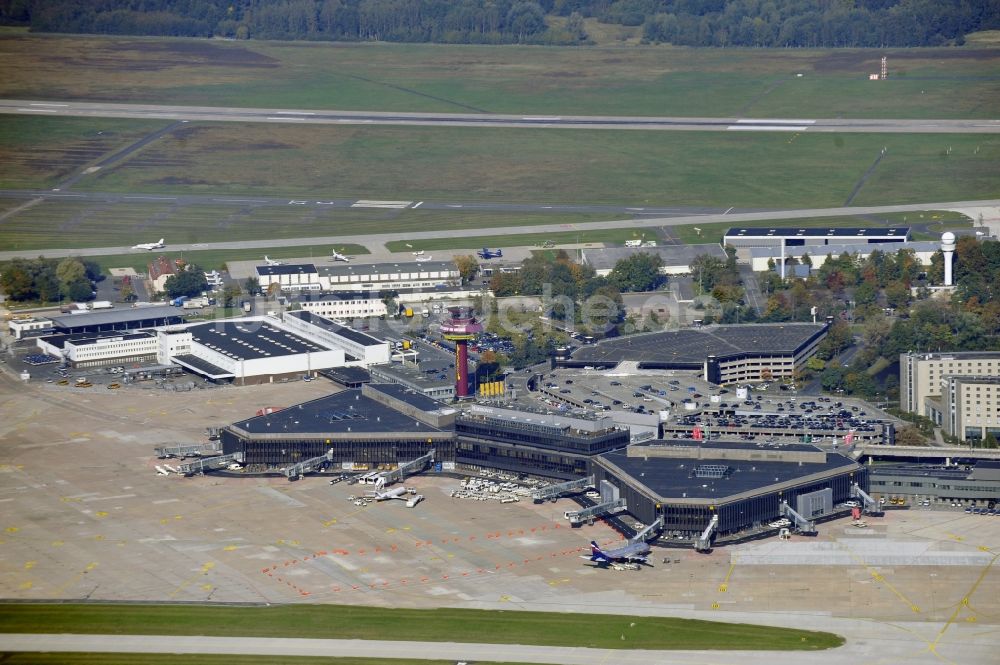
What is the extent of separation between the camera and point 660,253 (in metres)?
129

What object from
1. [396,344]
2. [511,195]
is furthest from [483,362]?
[511,195]

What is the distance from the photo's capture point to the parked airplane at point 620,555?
230 feet

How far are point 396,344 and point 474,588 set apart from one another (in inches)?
1688

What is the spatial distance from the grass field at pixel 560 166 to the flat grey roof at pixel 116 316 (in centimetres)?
4159

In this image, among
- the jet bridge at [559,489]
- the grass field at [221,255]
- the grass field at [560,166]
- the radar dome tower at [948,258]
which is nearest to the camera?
the jet bridge at [559,489]

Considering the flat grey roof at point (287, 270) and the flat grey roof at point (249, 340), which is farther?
the flat grey roof at point (287, 270)

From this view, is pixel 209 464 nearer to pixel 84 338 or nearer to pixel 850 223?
pixel 84 338

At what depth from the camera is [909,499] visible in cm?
7788

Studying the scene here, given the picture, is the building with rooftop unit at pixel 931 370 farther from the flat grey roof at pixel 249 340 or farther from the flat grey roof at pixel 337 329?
the flat grey roof at pixel 249 340

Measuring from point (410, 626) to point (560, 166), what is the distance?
10321cm

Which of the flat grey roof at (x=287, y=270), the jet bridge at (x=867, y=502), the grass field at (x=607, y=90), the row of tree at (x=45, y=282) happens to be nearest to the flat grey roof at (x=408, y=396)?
the jet bridge at (x=867, y=502)

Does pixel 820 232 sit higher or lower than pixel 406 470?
higher

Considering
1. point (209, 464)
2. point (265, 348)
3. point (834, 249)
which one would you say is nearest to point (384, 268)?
point (265, 348)

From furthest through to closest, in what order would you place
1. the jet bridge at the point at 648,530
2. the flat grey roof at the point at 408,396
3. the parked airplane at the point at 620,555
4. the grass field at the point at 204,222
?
1. the grass field at the point at 204,222
2. the flat grey roof at the point at 408,396
3. the jet bridge at the point at 648,530
4. the parked airplane at the point at 620,555
